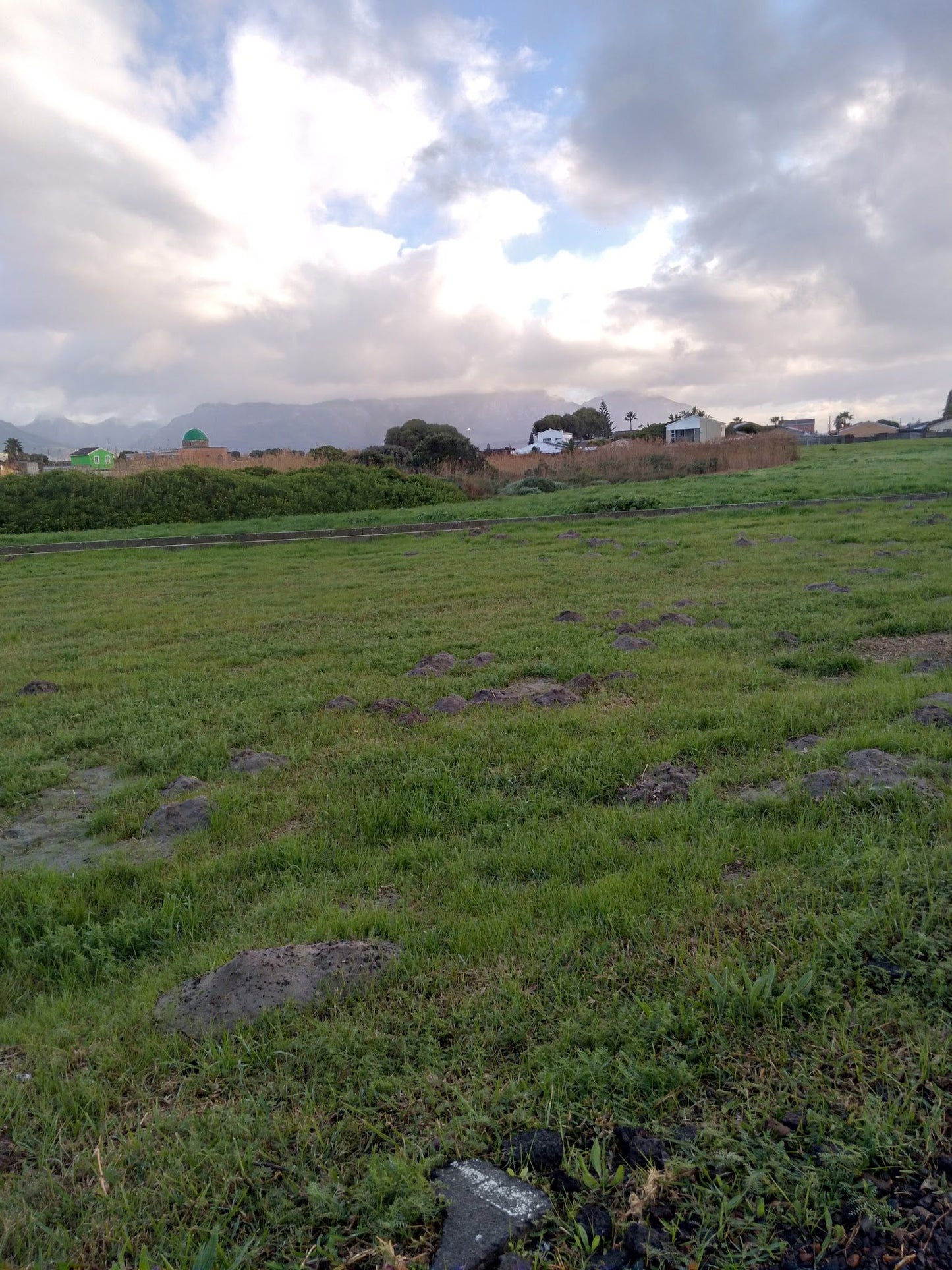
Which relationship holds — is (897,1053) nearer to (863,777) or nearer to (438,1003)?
(438,1003)

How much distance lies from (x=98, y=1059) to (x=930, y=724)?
4260 mm

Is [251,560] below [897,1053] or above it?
above

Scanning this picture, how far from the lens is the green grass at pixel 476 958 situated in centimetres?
187

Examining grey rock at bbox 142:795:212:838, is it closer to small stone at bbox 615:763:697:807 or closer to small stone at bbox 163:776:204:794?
small stone at bbox 163:776:204:794

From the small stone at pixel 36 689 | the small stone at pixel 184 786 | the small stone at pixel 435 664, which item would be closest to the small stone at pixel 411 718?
the small stone at pixel 435 664

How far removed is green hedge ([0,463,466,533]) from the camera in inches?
1021

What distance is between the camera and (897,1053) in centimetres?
211

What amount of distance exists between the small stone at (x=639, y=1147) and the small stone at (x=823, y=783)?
201cm

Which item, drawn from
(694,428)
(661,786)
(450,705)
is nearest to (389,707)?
(450,705)

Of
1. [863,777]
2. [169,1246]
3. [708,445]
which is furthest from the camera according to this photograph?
[708,445]

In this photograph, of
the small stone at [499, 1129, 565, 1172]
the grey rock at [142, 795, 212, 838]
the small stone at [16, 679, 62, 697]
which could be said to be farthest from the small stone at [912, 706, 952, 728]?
the small stone at [16, 679, 62, 697]

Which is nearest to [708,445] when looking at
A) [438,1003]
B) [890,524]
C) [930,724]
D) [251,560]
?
[890,524]

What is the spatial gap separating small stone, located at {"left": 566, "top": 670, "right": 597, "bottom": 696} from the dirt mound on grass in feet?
7.15

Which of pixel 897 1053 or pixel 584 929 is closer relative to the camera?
pixel 897 1053
